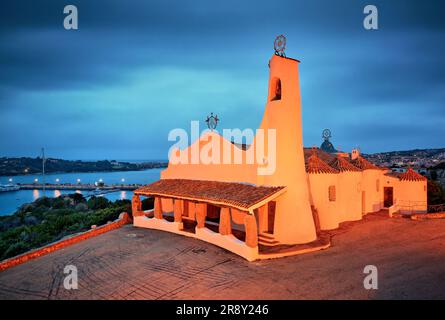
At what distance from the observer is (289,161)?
1527 centimetres

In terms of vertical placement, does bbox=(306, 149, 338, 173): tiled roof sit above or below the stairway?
above

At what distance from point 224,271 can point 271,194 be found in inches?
156

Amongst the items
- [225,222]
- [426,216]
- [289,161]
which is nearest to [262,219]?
[225,222]

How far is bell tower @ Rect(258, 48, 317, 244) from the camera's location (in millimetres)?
14930

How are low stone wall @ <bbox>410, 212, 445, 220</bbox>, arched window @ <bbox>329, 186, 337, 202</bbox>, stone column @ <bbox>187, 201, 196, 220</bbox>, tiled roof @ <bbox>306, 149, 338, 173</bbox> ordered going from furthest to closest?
low stone wall @ <bbox>410, 212, 445, 220</bbox> < stone column @ <bbox>187, 201, 196, 220</bbox> < arched window @ <bbox>329, 186, 337, 202</bbox> < tiled roof @ <bbox>306, 149, 338, 173</bbox>

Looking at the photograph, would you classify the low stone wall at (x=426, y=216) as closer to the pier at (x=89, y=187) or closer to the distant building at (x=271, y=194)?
the distant building at (x=271, y=194)

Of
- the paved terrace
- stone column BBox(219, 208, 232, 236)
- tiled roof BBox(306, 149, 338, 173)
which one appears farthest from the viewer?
tiled roof BBox(306, 149, 338, 173)

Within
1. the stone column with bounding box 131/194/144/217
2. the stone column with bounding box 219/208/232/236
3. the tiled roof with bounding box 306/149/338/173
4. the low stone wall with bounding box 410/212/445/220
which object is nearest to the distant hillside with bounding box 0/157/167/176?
the stone column with bounding box 131/194/144/217

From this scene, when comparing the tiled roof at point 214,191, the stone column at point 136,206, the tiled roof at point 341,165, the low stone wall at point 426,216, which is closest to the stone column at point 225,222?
the tiled roof at point 214,191

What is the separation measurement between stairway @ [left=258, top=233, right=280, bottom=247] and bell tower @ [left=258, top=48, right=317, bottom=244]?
0.28 metres

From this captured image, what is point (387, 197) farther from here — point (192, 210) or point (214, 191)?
point (214, 191)

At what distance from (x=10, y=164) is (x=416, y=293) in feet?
591

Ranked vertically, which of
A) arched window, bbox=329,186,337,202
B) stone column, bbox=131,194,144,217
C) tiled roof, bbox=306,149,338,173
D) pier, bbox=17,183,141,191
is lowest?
pier, bbox=17,183,141,191

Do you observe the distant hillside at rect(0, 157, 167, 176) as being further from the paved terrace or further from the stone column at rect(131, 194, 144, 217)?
the paved terrace
